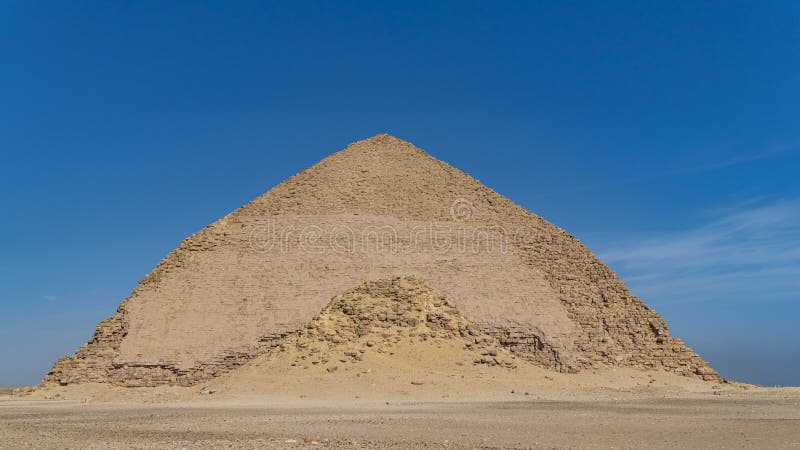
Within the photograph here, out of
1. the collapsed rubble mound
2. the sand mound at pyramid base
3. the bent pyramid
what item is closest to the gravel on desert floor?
the sand mound at pyramid base

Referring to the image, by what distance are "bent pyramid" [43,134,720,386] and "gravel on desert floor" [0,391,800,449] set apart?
8.13 m

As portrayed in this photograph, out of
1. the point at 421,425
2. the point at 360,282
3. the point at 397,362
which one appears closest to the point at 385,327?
the point at 397,362

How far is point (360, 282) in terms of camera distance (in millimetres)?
34062

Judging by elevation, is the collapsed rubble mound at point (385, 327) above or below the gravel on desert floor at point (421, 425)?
above

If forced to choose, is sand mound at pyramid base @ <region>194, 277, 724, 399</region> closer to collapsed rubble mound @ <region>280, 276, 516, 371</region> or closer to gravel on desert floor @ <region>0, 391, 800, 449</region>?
collapsed rubble mound @ <region>280, 276, 516, 371</region>

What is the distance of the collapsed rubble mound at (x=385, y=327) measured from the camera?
1164 inches

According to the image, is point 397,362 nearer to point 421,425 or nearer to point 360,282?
point 360,282

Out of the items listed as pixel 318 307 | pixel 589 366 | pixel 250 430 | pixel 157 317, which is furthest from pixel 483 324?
pixel 250 430

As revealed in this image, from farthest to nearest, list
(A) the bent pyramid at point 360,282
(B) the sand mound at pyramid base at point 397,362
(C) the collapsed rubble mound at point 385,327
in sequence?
(A) the bent pyramid at point 360,282, (C) the collapsed rubble mound at point 385,327, (B) the sand mound at pyramid base at point 397,362

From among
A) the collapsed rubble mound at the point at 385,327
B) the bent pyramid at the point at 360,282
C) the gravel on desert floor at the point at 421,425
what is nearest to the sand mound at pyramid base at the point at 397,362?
the collapsed rubble mound at the point at 385,327

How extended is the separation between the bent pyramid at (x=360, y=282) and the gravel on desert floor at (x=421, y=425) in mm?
8129

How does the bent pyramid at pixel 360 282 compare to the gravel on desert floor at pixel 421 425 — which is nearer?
the gravel on desert floor at pixel 421 425

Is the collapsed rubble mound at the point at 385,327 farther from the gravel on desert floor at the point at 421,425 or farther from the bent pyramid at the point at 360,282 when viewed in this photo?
the gravel on desert floor at the point at 421,425

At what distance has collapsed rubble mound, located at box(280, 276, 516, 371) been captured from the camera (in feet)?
97.0
